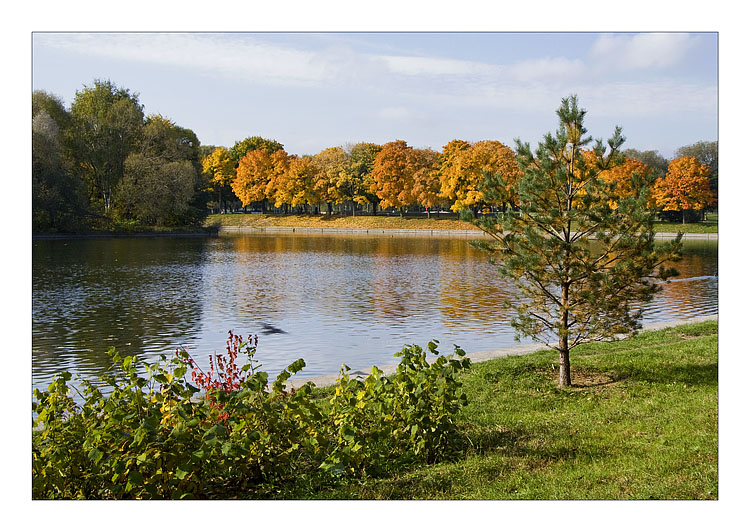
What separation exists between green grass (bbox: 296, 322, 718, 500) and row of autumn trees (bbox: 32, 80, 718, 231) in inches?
1388

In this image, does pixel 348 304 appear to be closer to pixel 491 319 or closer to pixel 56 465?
pixel 491 319

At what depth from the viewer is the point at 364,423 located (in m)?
5.43

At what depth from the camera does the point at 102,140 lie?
5422 cm

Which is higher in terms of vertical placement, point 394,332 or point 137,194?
point 137,194

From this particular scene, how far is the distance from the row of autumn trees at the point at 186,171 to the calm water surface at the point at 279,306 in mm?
15776

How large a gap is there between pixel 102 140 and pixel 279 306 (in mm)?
42565

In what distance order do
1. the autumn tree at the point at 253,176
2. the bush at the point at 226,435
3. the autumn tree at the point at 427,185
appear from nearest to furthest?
the bush at the point at 226,435
the autumn tree at the point at 427,185
the autumn tree at the point at 253,176

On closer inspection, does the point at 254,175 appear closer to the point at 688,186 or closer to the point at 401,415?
the point at 688,186

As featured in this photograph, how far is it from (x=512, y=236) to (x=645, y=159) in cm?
6407

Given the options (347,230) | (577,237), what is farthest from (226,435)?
(347,230)

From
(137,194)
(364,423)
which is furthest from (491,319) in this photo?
(137,194)

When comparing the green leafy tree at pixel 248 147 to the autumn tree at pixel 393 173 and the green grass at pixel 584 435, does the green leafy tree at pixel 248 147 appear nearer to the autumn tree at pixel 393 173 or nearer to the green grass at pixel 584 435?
the autumn tree at pixel 393 173

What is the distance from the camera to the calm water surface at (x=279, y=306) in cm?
1228

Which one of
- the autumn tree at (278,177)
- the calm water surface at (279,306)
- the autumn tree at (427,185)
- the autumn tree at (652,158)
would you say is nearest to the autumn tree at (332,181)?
the autumn tree at (278,177)
